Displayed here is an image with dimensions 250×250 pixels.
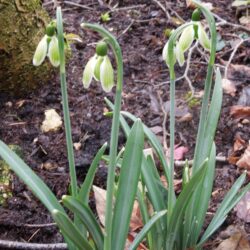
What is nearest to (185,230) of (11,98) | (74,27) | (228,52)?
(11,98)

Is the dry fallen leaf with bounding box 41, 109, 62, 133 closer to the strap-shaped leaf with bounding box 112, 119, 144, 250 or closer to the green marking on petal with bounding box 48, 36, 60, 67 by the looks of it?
the strap-shaped leaf with bounding box 112, 119, 144, 250

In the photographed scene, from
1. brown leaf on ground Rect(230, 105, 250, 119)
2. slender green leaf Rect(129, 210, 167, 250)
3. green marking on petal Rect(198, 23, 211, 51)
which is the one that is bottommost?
brown leaf on ground Rect(230, 105, 250, 119)

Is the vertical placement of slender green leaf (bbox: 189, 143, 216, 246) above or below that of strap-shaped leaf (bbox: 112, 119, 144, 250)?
below

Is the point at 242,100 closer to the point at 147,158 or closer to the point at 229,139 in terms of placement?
the point at 229,139

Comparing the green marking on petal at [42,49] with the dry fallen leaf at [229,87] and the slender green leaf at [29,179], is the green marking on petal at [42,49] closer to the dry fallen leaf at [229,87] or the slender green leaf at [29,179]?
the slender green leaf at [29,179]

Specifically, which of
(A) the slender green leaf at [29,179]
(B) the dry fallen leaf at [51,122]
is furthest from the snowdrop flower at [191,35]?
(B) the dry fallen leaf at [51,122]

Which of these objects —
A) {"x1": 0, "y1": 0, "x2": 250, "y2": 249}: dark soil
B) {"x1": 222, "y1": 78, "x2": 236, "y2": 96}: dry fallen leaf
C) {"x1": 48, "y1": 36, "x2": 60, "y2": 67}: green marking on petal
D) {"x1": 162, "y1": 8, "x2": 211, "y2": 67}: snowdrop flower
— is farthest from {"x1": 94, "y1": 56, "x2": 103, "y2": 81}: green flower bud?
{"x1": 222, "y1": 78, "x2": 236, "y2": 96}: dry fallen leaf
